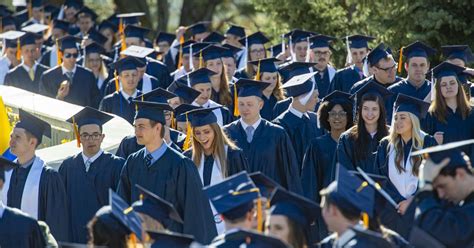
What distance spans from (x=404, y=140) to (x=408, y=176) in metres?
0.32

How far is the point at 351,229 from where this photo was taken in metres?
6.78

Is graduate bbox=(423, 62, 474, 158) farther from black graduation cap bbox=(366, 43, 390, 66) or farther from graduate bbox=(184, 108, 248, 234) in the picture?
graduate bbox=(184, 108, 248, 234)

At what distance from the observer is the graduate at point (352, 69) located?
1454 centimetres

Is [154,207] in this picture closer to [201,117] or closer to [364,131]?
[201,117]

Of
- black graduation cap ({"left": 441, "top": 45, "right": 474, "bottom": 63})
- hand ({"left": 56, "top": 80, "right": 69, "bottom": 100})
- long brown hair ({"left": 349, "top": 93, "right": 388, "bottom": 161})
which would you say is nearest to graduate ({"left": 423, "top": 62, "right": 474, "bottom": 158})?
long brown hair ({"left": 349, "top": 93, "right": 388, "bottom": 161})

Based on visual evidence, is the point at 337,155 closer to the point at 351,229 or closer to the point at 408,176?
the point at 408,176

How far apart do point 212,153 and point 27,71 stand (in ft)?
24.3

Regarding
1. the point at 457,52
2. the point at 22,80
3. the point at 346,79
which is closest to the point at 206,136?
the point at 457,52

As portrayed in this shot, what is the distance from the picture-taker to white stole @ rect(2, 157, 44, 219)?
9672mm

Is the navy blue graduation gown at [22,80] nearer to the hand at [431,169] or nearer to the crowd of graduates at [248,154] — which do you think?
the crowd of graduates at [248,154]

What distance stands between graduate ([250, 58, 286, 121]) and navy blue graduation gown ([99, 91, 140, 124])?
4.86 feet

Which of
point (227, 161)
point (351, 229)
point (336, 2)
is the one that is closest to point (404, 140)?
point (227, 161)

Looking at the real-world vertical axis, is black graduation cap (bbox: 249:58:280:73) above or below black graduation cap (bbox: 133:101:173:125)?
above

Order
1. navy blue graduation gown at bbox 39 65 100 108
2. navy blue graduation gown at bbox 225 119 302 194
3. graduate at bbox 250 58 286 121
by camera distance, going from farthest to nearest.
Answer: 1. navy blue graduation gown at bbox 39 65 100 108
2. graduate at bbox 250 58 286 121
3. navy blue graduation gown at bbox 225 119 302 194
